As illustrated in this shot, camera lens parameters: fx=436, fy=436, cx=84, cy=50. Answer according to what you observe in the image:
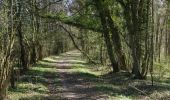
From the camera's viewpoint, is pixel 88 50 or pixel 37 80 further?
pixel 88 50

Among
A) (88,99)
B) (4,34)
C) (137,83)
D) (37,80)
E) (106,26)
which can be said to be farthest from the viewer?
(106,26)

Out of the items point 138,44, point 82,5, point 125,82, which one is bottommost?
point 125,82

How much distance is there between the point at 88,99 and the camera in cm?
1994

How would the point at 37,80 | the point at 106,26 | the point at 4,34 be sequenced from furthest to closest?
the point at 106,26
the point at 37,80
the point at 4,34

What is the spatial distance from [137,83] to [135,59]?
3.92 metres

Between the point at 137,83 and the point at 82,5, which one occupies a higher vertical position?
the point at 82,5

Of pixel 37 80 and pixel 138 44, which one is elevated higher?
pixel 138 44

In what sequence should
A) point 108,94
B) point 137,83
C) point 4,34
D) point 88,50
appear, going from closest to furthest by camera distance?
point 4,34 < point 108,94 < point 137,83 < point 88,50

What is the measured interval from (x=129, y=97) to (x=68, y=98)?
297 cm

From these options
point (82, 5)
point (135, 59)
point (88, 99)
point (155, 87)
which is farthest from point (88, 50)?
point (88, 99)

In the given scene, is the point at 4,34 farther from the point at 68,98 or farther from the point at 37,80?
the point at 37,80

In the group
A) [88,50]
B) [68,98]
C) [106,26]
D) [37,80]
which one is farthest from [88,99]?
[88,50]

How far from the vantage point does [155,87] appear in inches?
965

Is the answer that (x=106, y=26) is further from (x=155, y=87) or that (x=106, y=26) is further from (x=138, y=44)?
(x=155, y=87)
